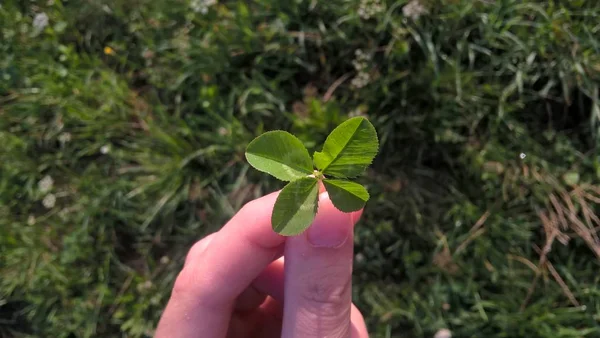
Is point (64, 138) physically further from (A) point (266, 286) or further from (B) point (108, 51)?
(A) point (266, 286)

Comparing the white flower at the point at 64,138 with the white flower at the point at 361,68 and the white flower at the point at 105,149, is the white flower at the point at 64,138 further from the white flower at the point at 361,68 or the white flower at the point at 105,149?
the white flower at the point at 361,68

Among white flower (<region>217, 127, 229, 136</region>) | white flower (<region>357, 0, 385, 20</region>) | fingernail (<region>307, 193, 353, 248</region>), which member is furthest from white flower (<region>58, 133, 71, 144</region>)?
fingernail (<region>307, 193, 353, 248</region>)

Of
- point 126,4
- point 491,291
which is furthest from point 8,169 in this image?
point 491,291

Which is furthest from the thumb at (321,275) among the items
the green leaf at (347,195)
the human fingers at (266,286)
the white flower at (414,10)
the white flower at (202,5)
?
the white flower at (202,5)

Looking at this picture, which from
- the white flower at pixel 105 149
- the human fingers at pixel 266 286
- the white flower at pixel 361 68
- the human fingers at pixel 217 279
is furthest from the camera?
the white flower at pixel 105 149

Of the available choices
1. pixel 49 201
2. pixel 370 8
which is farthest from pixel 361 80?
pixel 49 201

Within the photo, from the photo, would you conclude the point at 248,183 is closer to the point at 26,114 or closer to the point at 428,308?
the point at 428,308
